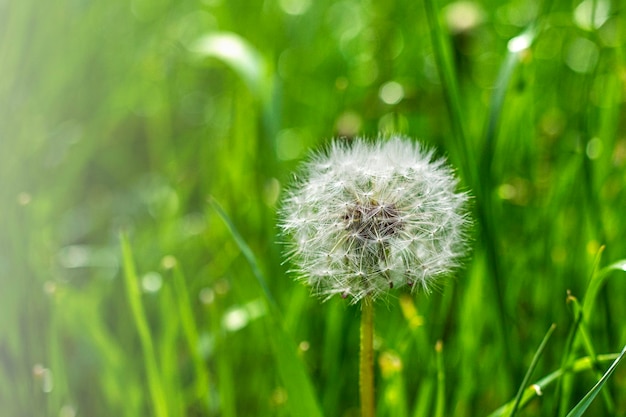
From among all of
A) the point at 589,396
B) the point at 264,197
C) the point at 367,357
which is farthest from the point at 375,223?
the point at 264,197

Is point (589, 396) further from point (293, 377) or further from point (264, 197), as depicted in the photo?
point (264, 197)

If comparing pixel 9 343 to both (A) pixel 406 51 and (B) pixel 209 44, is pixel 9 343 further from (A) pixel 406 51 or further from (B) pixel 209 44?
(A) pixel 406 51

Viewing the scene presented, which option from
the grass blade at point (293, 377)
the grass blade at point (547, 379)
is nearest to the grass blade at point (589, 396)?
the grass blade at point (547, 379)

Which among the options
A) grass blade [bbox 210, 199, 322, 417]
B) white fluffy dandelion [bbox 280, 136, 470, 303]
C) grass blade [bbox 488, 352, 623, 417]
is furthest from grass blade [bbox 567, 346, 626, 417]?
grass blade [bbox 210, 199, 322, 417]

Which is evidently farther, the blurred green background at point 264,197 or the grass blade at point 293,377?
the blurred green background at point 264,197

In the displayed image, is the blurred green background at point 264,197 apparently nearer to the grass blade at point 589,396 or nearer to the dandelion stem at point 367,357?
the dandelion stem at point 367,357

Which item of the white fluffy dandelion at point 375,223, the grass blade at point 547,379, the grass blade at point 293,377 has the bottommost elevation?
the grass blade at point 547,379

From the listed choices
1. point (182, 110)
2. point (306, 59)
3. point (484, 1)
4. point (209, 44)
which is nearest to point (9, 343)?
point (209, 44)
